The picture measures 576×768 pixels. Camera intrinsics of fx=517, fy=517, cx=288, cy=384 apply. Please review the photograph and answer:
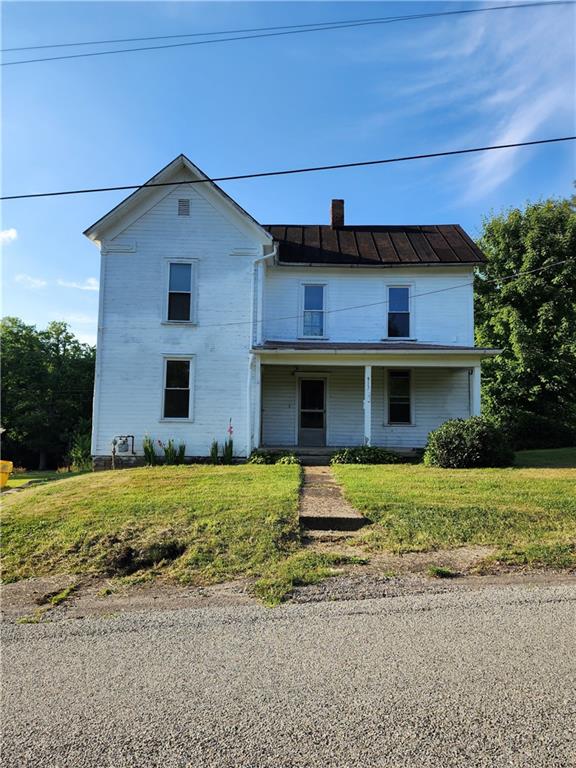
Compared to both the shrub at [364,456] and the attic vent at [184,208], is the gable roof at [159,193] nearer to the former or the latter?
the attic vent at [184,208]

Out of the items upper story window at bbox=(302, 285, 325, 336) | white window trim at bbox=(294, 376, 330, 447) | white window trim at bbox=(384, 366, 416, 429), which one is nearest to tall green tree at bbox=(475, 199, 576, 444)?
white window trim at bbox=(384, 366, 416, 429)

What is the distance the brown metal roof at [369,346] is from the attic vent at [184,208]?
4467 millimetres

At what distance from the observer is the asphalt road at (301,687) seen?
2.63 m

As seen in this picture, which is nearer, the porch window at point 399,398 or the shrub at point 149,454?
the shrub at point 149,454

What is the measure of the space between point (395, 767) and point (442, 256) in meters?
16.0

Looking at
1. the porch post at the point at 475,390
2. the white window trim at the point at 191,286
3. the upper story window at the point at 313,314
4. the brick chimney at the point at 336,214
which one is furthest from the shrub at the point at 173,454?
the brick chimney at the point at 336,214

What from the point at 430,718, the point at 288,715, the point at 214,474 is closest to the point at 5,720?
the point at 288,715

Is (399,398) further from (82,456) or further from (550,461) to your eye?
(82,456)

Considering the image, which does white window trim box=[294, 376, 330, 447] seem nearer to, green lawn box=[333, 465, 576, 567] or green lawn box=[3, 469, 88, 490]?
green lawn box=[333, 465, 576, 567]

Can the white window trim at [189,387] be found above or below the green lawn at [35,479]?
above

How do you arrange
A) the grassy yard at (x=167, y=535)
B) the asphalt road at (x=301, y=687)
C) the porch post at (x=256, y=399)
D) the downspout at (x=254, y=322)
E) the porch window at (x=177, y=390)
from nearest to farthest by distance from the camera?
the asphalt road at (x=301, y=687)
the grassy yard at (x=167, y=535)
the downspout at (x=254, y=322)
the porch window at (x=177, y=390)
the porch post at (x=256, y=399)

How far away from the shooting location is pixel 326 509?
25.1ft

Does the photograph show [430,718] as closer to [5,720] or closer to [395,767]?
[395,767]

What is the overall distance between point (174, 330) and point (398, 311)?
23.1ft
